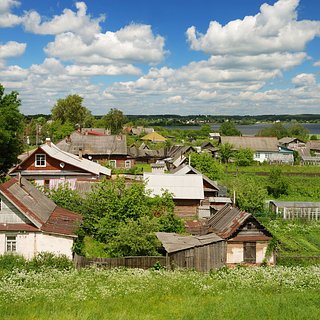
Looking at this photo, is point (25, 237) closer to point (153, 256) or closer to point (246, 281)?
point (153, 256)

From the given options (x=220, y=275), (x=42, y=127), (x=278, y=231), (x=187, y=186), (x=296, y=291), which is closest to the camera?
(x=296, y=291)

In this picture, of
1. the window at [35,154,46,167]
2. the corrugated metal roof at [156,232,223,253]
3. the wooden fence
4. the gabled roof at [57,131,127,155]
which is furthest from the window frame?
the gabled roof at [57,131,127,155]

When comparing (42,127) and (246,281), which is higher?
(42,127)

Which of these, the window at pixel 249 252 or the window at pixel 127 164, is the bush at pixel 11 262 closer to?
the window at pixel 249 252

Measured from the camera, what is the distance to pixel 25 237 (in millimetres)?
20094

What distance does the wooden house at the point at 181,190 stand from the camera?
104 ft

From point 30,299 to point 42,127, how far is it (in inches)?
3576

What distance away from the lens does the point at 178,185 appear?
32625 millimetres

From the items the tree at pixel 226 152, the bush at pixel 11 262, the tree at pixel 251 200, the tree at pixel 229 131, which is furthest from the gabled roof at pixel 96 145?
the tree at pixel 229 131

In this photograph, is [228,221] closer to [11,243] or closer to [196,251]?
[196,251]

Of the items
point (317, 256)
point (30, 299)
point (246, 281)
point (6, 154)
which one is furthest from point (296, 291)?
point (6, 154)

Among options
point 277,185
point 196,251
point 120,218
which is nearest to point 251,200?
point 277,185

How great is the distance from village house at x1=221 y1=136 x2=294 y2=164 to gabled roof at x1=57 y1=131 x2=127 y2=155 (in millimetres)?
28235

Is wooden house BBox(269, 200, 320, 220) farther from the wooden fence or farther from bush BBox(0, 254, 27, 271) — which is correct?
bush BBox(0, 254, 27, 271)
